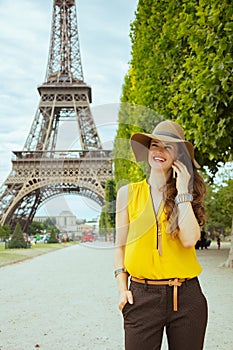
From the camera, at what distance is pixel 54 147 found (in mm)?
45469

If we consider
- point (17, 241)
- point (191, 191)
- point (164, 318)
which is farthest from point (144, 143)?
point (17, 241)

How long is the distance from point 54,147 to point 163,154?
43.4 m

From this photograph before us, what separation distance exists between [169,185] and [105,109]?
3.55ft

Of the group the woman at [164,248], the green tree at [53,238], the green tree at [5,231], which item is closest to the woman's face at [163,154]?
the woman at [164,248]

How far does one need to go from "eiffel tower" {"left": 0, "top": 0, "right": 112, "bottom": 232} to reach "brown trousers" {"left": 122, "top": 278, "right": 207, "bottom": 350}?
33.3 metres

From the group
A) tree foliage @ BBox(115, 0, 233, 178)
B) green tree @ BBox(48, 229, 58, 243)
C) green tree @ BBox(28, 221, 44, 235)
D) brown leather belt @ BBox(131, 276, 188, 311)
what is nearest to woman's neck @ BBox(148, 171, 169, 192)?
brown leather belt @ BBox(131, 276, 188, 311)

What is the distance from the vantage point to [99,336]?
5.67 m

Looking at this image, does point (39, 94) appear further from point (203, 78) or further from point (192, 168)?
point (192, 168)

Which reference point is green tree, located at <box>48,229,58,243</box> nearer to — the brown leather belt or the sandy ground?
Answer: the sandy ground

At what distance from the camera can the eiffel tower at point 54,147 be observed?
1548 inches

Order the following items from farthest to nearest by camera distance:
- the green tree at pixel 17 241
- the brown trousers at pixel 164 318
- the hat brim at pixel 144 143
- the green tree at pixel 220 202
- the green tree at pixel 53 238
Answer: the green tree at pixel 53 238 < the green tree at pixel 220 202 < the green tree at pixel 17 241 < the hat brim at pixel 144 143 < the brown trousers at pixel 164 318

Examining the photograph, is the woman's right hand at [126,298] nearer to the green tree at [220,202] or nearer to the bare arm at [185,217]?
the bare arm at [185,217]

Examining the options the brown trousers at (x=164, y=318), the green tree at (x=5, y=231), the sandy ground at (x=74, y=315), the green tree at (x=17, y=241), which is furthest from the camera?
Result: the green tree at (x=5, y=231)

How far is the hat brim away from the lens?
255cm
